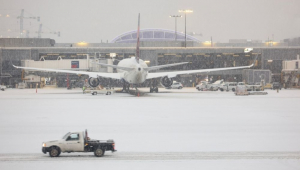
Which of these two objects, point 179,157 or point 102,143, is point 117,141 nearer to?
point 102,143

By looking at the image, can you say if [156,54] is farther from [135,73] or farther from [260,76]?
[135,73]

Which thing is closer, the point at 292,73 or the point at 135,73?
the point at 135,73

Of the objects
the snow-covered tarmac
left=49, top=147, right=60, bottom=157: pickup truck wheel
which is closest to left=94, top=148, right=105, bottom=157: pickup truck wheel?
the snow-covered tarmac

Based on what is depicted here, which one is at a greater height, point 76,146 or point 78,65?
point 78,65

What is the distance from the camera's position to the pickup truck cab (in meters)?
16.2

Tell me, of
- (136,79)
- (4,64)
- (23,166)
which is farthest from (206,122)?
(4,64)

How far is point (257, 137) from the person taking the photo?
21.0 meters

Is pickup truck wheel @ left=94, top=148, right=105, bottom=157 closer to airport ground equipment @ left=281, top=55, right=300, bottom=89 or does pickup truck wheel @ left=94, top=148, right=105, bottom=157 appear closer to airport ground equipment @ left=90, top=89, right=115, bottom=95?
airport ground equipment @ left=90, top=89, right=115, bottom=95

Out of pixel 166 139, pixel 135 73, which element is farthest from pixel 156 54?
pixel 166 139

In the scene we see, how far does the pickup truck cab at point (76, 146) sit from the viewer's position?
1623 cm

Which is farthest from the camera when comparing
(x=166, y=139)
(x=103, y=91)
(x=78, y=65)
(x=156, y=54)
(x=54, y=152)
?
(x=156, y=54)

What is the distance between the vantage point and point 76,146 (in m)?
16.5

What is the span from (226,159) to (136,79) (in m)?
44.4

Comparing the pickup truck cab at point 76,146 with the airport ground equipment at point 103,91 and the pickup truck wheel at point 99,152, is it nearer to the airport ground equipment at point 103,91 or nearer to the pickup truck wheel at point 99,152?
the pickup truck wheel at point 99,152
